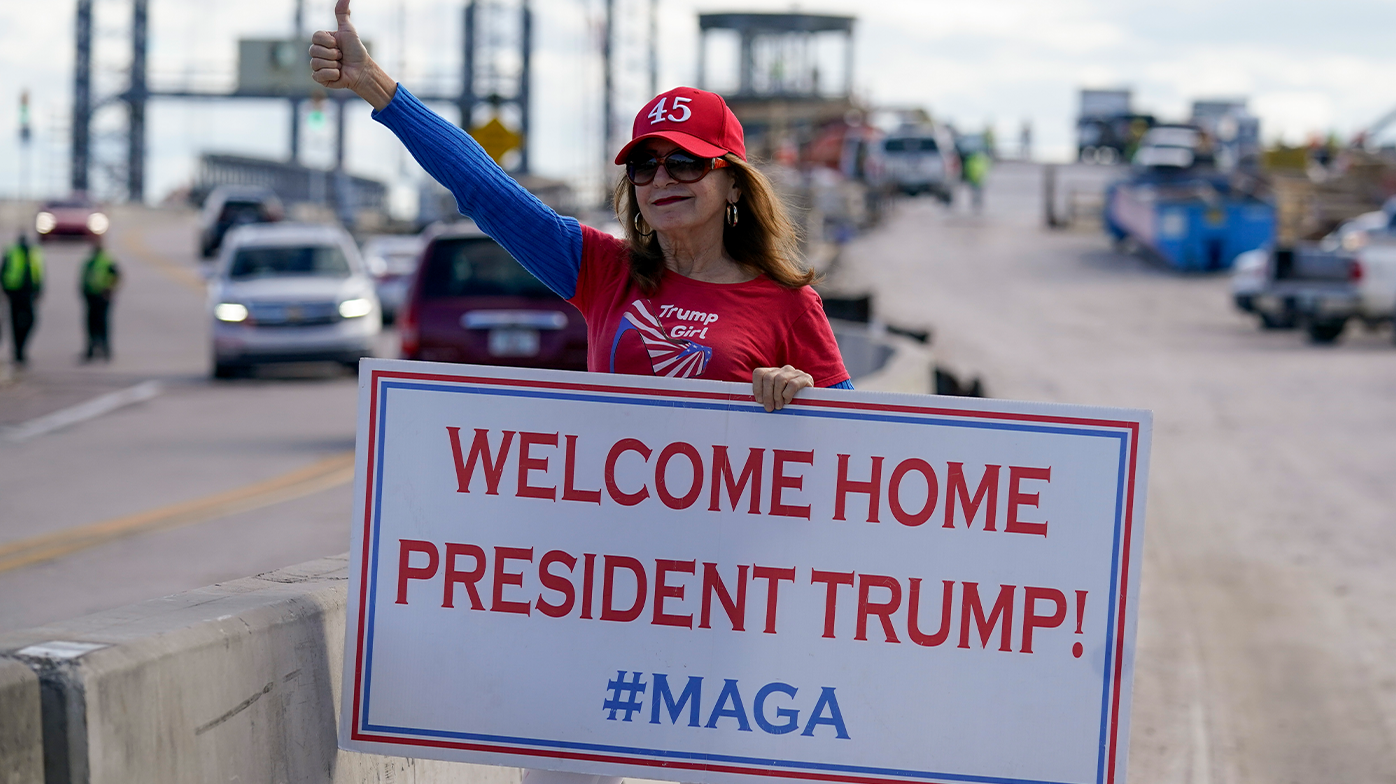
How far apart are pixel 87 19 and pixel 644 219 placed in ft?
305

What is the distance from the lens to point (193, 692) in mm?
3238

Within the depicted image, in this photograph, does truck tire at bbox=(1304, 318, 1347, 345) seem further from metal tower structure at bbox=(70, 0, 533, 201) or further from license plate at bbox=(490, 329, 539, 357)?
metal tower structure at bbox=(70, 0, 533, 201)

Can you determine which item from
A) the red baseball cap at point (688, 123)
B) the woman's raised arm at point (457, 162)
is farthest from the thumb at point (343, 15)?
the red baseball cap at point (688, 123)

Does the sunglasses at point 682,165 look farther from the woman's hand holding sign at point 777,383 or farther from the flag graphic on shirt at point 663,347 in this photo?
the woman's hand holding sign at point 777,383

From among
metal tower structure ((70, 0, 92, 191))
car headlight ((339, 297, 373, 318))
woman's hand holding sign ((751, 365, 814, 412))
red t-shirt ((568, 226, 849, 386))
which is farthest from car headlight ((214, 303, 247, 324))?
metal tower structure ((70, 0, 92, 191))

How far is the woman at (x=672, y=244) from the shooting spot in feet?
12.1

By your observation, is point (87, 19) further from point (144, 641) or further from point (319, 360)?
point (144, 641)

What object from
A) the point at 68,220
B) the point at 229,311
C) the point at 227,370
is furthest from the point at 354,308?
the point at 68,220

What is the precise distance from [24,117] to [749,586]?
2642 inches

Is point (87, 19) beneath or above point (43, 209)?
above

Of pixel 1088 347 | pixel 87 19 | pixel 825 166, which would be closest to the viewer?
pixel 1088 347

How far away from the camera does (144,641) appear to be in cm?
315

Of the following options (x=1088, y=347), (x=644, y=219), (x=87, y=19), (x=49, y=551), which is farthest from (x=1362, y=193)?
(x=87, y=19)

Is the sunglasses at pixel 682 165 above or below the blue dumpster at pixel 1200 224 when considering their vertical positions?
above
